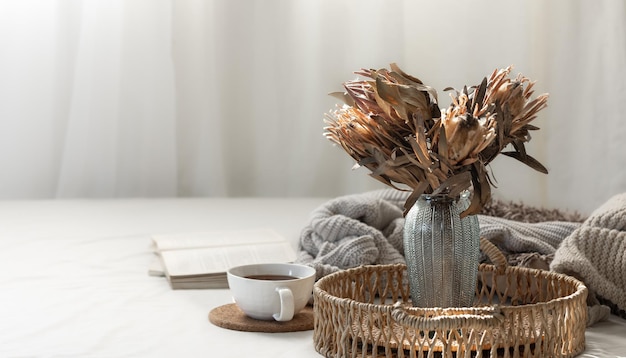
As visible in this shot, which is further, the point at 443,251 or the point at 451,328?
the point at 443,251

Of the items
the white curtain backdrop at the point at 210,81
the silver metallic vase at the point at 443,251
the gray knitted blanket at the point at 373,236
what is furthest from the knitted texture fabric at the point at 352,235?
the white curtain backdrop at the point at 210,81

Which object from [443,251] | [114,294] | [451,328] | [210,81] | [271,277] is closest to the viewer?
[451,328]

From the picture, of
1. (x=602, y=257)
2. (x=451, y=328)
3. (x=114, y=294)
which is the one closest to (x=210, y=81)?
(x=114, y=294)

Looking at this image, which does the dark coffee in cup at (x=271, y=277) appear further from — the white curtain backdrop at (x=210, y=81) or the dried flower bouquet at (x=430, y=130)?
the white curtain backdrop at (x=210, y=81)

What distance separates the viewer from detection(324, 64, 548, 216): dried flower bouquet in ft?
2.43

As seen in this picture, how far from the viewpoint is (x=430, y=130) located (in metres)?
0.77

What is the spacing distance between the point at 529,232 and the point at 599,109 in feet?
2.76

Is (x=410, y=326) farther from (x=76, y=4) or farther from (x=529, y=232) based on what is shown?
(x=76, y=4)

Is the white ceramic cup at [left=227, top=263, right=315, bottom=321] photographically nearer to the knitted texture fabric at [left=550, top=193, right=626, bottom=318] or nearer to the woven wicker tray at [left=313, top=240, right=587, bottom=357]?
the woven wicker tray at [left=313, top=240, right=587, bottom=357]

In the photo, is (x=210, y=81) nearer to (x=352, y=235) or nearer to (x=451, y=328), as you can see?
(x=352, y=235)

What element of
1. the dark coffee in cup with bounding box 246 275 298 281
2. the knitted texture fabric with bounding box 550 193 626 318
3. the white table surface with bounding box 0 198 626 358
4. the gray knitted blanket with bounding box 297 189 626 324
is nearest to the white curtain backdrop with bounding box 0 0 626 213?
the white table surface with bounding box 0 198 626 358

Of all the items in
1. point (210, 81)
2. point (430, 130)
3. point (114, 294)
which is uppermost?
point (210, 81)

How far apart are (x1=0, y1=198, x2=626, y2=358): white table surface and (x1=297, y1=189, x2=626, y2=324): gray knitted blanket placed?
0.12m

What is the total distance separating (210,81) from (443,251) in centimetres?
152
